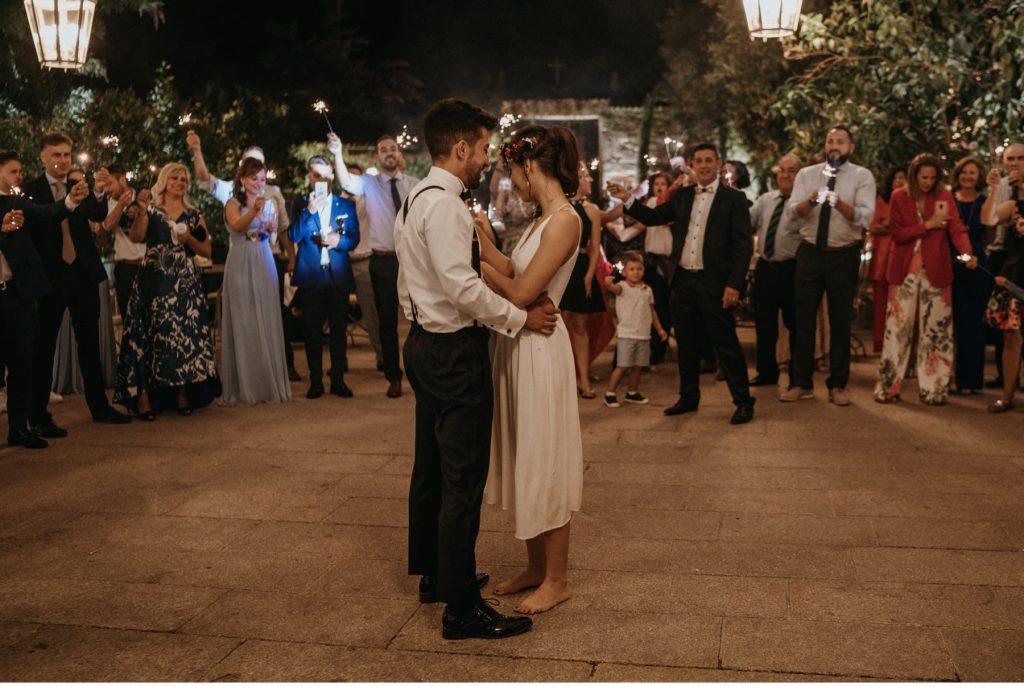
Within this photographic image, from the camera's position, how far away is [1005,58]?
29.4 ft

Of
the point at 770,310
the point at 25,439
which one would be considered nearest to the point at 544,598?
the point at 25,439

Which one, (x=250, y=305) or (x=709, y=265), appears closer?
(x=709, y=265)

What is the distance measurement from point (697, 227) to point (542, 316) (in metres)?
4.11

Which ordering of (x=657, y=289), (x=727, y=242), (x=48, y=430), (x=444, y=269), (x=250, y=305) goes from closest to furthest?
(x=444, y=269), (x=48, y=430), (x=727, y=242), (x=250, y=305), (x=657, y=289)

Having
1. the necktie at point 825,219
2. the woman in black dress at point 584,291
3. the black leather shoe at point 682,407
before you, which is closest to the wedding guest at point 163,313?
the woman in black dress at point 584,291

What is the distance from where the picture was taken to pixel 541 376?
4016 mm

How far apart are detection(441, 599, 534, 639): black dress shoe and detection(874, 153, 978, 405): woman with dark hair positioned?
17.5 ft

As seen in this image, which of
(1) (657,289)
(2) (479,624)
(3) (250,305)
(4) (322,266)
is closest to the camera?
(2) (479,624)

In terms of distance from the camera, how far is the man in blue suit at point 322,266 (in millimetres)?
8938

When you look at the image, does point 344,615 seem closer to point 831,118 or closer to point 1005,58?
point 1005,58

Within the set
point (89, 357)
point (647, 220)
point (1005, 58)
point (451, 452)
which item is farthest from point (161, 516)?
point (1005, 58)

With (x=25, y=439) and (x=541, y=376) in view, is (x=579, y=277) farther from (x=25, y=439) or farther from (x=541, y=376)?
(x=541, y=376)

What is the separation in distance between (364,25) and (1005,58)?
68.6ft

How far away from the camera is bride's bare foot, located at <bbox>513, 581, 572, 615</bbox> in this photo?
13.3 ft
